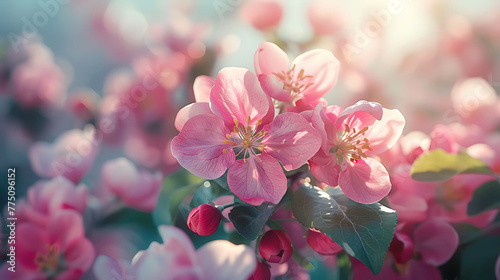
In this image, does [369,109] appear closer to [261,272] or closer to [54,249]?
[261,272]

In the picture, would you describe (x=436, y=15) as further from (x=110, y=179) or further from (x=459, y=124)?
(x=110, y=179)

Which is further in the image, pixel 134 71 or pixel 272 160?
pixel 134 71

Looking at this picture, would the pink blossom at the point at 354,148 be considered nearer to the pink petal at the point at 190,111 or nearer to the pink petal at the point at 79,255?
the pink petal at the point at 190,111

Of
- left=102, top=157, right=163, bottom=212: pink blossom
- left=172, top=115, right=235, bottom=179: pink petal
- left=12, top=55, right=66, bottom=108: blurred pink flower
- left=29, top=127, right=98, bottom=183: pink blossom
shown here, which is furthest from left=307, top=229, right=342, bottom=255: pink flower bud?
left=12, top=55, right=66, bottom=108: blurred pink flower

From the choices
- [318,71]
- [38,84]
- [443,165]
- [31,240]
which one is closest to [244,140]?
[318,71]

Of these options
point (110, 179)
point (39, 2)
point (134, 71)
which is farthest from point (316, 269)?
point (39, 2)

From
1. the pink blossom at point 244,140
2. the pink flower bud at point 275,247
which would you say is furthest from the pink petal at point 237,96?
the pink flower bud at point 275,247

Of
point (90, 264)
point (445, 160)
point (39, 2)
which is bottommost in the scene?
point (90, 264)

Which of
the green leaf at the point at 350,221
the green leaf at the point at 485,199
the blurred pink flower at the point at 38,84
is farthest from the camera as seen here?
the blurred pink flower at the point at 38,84
